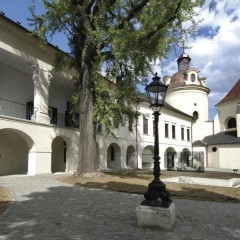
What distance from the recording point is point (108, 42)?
49.8 feet

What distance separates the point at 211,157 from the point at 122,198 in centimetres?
3379

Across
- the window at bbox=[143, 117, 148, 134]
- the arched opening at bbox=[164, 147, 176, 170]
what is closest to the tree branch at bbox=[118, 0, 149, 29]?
the window at bbox=[143, 117, 148, 134]

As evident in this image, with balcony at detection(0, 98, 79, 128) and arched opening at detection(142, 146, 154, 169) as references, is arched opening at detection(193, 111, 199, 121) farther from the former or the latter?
balcony at detection(0, 98, 79, 128)

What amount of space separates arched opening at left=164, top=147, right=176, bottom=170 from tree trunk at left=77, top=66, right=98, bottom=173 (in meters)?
22.1

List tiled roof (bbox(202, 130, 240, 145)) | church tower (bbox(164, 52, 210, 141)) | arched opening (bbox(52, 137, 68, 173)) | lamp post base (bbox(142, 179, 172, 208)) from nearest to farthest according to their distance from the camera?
lamp post base (bbox(142, 179, 172, 208)) → arched opening (bbox(52, 137, 68, 173)) → tiled roof (bbox(202, 130, 240, 145)) → church tower (bbox(164, 52, 210, 141))

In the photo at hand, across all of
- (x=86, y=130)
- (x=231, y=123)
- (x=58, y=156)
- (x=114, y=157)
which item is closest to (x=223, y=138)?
(x=231, y=123)

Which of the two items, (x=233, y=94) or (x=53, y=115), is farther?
(x=233, y=94)

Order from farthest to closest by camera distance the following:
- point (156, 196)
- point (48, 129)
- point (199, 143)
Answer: point (199, 143)
point (48, 129)
point (156, 196)

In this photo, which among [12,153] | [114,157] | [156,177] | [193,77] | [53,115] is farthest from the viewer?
[193,77]

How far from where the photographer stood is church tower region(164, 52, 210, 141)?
1806 inches

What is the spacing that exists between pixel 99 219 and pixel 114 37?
963 centimetres

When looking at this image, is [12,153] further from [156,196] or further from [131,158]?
[156,196]

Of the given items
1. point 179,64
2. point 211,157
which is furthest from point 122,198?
point 179,64

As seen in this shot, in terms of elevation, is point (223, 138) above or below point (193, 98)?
below
